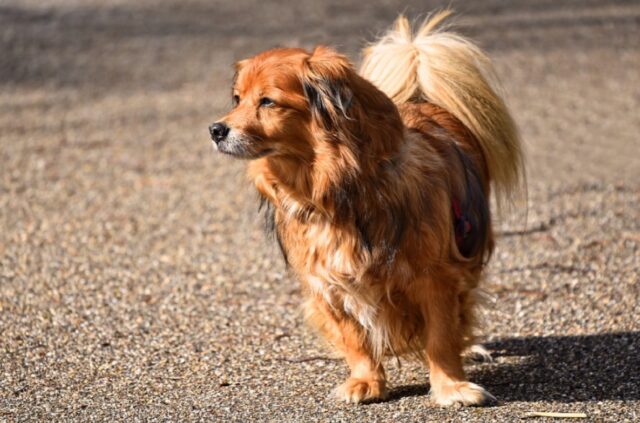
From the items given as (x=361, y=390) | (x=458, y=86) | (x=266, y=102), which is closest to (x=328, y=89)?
(x=266, y=102)

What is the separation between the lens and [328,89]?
416 cm

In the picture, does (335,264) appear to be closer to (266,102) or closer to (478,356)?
(266,102)

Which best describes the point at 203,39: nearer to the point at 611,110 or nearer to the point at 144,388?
the point at 611,110

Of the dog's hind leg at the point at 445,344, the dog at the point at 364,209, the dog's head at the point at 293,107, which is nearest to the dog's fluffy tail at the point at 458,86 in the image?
the dog at the point at 364,209

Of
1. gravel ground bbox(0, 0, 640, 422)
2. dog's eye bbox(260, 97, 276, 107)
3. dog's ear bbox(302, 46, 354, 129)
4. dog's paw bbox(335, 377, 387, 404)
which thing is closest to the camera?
dog's ear bbox(302, 46, 354, 129)

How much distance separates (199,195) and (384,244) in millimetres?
4460

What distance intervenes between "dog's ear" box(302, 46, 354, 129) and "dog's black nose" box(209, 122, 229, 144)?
36 centimetres

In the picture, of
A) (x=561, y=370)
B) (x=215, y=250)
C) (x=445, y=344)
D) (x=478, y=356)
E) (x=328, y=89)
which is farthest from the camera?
(x=215, y=250)

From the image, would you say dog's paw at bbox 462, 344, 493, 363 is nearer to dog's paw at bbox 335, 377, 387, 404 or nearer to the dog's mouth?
dog's paw at bbox 335, 377, 387, 404

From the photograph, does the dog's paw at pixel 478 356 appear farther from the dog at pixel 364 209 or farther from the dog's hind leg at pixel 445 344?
the dog's hind leg at pixel 445 344

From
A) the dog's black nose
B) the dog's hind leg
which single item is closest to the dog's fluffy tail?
the dog's hind leg

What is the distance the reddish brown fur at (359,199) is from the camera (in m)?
4.21

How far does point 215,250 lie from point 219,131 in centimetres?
295

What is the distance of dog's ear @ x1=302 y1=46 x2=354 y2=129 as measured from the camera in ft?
13.7
